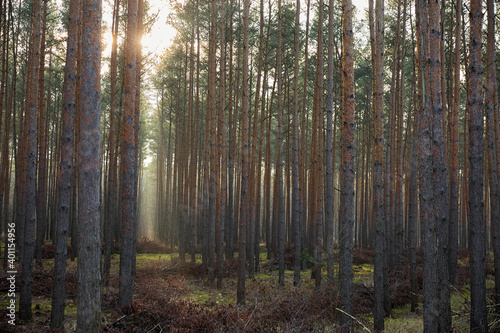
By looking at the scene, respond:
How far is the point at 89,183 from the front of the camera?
456 centimetres

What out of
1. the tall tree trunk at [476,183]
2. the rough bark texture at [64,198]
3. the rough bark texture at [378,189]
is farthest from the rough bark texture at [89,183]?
the tall tree trunk at [476,183]

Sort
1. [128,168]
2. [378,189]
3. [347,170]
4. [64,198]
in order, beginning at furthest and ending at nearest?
[378,189] < [128,168] < [347,170] < [64,198]

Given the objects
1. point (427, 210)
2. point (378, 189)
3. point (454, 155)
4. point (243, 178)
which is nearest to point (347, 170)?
point (378, 189)

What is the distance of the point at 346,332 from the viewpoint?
644 centimetres

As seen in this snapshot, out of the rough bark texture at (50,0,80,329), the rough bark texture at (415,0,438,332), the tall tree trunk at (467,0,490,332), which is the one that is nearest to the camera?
the rough bark texture at (415,0,438,332)

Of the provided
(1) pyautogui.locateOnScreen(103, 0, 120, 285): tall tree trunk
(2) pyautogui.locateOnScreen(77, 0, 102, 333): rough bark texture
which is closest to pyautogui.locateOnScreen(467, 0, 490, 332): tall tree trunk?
(2) pyautogui.locateOnScreen(77, 0, 102, 333): rough bark texture

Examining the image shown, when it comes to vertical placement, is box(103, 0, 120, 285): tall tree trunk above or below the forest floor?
above

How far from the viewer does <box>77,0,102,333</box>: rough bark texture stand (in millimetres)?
4457

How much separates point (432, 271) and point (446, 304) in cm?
149

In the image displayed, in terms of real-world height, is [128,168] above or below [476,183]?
above

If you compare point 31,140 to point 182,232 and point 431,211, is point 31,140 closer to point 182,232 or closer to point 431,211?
point 431,211

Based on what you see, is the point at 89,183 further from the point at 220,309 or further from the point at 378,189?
the point at 378,189

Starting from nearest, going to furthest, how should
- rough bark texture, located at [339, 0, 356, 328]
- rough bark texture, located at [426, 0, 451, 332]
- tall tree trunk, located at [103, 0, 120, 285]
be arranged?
rough bark texture, located at [426, 0, 451, 332], rough bark texture, located at [339, 0, 356, 328], tall tree trunk, located at [103, 0, 120, 285]

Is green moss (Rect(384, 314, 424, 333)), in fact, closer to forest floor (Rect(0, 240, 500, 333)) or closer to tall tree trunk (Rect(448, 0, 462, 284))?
forest floor (Rect(0, 240, 500, 333))
